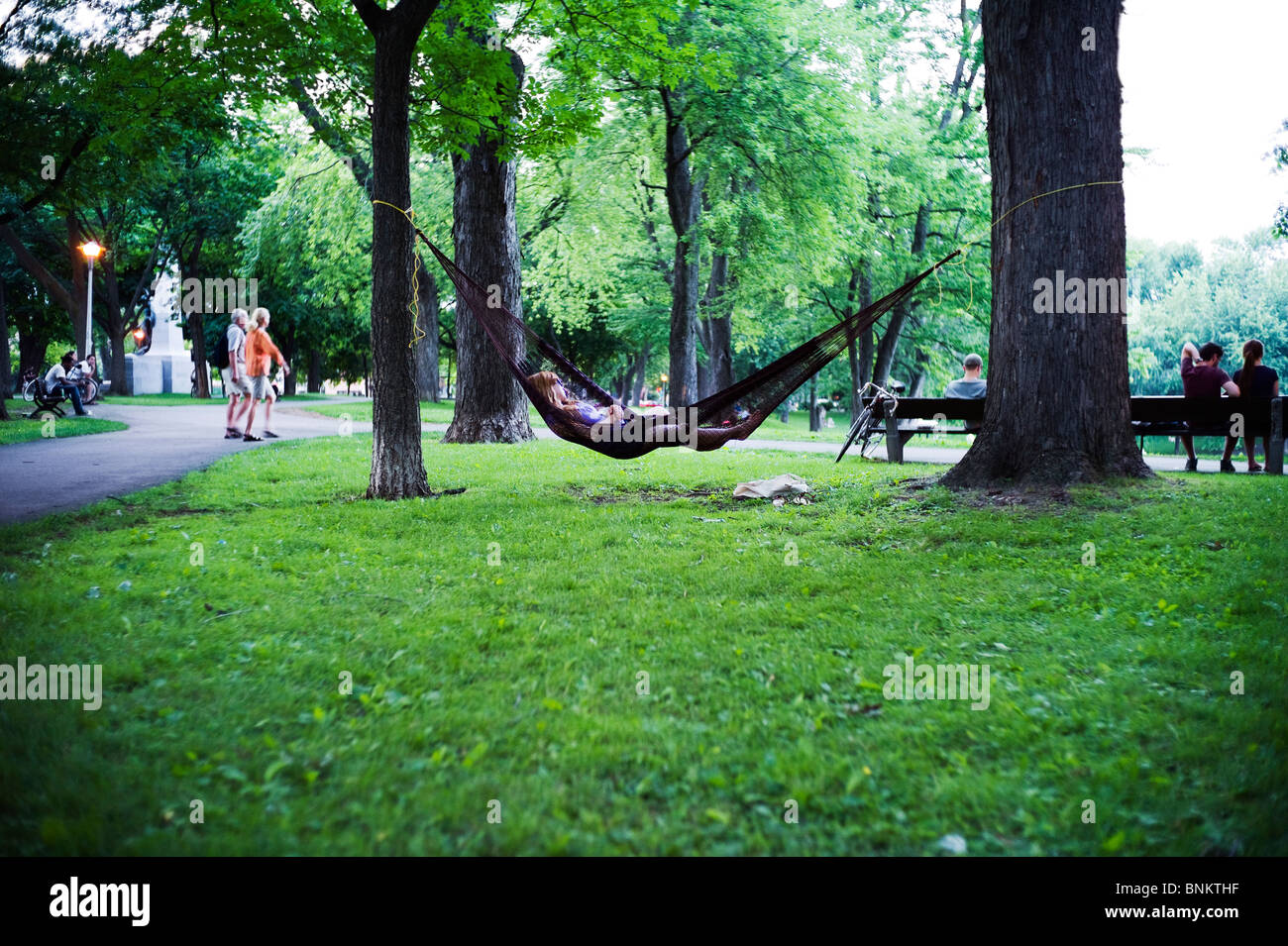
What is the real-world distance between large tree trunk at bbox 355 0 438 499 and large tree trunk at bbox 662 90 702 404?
34.6ft

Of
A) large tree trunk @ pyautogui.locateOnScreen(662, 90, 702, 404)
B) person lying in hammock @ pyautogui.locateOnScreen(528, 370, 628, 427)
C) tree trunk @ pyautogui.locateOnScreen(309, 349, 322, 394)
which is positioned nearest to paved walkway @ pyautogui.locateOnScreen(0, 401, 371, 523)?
person lying in hammock @ pyautogui.locateOnScreen(528, 370, 628, 427)

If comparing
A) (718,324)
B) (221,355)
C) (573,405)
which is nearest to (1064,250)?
(573,405)

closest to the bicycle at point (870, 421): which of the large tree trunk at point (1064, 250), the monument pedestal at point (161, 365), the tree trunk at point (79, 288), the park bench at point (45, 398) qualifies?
the large tree trunk at point (1064, 250)

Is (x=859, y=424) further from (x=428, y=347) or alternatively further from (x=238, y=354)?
(x=428, y=347)

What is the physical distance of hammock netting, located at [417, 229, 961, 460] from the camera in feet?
22.2

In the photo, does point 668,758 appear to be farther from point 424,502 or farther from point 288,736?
point 424,502

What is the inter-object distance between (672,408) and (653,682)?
4327mm

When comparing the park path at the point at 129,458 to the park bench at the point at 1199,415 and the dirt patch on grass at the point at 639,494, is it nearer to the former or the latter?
the park bench at the point at 1199,415

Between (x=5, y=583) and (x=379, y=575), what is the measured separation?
1765 millimetres

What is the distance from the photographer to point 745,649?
3.53 meters

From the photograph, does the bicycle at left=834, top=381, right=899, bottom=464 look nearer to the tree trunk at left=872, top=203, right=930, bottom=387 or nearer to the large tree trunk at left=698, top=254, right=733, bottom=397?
the large tree trunk at left=698, top=254, right=733, bottom=397

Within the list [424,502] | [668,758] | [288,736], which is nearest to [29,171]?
[424,502]

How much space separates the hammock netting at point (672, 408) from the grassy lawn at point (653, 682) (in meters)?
0.96

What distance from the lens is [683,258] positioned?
1834cm
